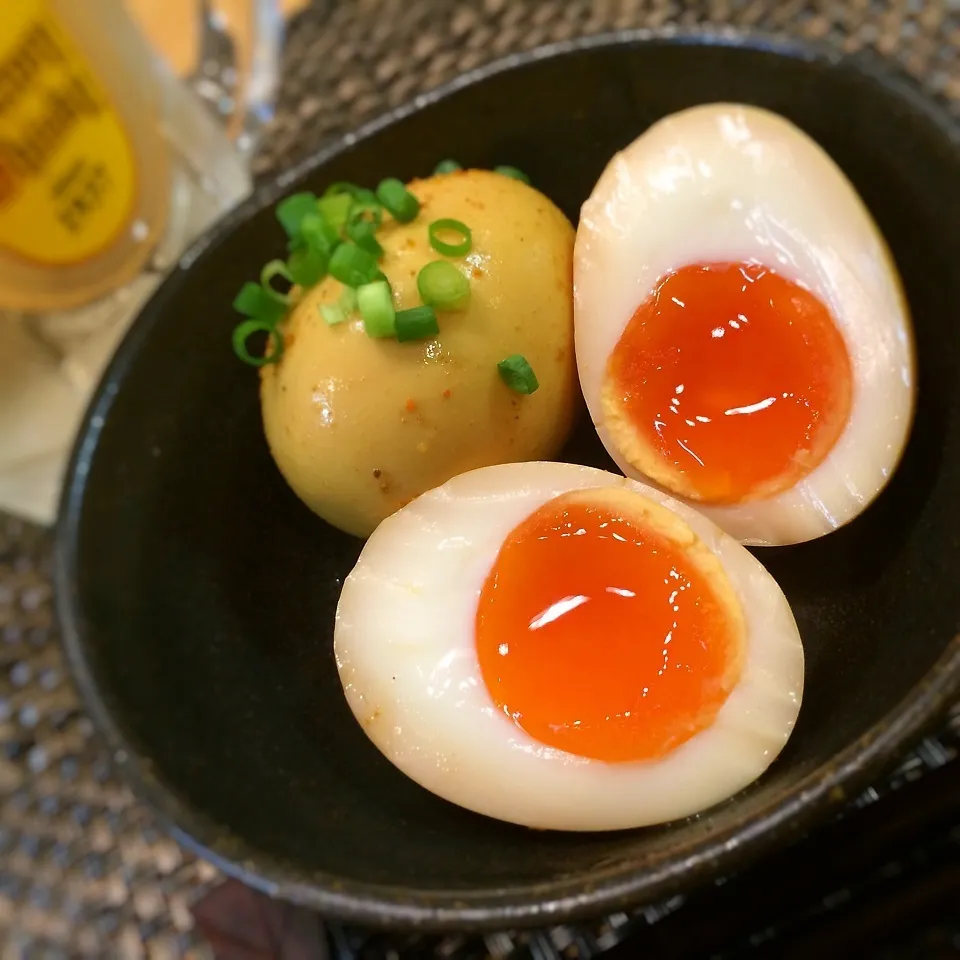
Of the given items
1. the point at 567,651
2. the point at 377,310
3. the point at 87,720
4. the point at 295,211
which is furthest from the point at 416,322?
the point at 87,720

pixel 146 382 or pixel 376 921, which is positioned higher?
pixel 146 382

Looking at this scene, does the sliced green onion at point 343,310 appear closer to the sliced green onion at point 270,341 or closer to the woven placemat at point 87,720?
the sliced green onion at point 270,341

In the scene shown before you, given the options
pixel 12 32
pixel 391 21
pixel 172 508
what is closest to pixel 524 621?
pixel 172 508

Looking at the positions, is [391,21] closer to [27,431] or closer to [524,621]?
[27,431]

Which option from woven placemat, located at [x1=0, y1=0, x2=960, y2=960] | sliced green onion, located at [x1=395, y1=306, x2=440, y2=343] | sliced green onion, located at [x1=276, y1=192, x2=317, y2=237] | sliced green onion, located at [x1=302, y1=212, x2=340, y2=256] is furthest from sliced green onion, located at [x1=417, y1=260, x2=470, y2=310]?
woven placemat, located at [x1=0, y1=0, x2=960, y2=960]

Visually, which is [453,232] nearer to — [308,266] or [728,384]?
[308,266]

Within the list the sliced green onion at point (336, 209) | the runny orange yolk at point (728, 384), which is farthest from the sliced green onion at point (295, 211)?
the runny orange yolk at point (728, 384)
